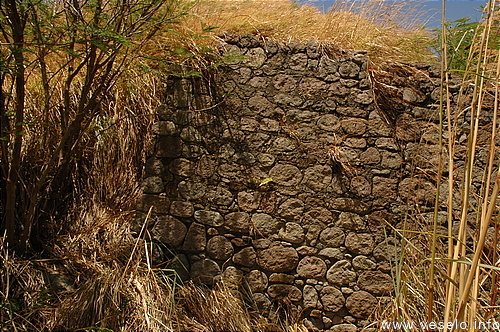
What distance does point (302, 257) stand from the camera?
3223 mm

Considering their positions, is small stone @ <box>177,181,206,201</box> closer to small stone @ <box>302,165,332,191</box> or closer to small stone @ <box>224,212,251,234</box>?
small stone @ <box>224,212,251,234</box>

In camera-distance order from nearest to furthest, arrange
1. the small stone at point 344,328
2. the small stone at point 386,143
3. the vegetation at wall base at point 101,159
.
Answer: the vegetation at wall base at point 101,159 < the small stone at point 344,328 < the small stone at point 386,143

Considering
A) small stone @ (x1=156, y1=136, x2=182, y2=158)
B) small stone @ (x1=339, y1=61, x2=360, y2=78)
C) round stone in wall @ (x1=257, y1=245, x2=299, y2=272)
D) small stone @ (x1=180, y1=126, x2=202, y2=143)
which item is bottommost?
round stone in wall @ (x1=257, y1=245, x2=299, y2=272)

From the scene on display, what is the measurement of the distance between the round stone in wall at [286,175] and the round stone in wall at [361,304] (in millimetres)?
1069

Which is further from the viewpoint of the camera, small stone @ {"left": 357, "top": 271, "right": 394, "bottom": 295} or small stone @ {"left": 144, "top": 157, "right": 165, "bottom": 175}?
small stone @ {"left": 144, "top": 157, "right": 165, "bottom": 175}

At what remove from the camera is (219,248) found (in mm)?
3207

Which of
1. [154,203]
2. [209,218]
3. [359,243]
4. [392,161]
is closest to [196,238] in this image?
[209,218]

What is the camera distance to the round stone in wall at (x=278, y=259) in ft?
10.5

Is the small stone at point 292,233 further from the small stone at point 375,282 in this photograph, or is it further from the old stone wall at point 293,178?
the small stone at point 375,282

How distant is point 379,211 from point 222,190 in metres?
1.34

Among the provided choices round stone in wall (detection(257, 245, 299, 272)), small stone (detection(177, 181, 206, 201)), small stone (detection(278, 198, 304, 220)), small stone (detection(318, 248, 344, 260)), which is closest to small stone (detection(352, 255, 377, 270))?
small stone (detection(318, 248, 344, 260))

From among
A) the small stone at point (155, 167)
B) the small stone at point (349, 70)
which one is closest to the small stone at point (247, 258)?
the small stone at point (155, 167)

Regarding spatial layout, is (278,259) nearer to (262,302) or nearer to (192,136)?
(262,302)

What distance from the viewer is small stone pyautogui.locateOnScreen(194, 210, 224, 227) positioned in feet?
10.6
